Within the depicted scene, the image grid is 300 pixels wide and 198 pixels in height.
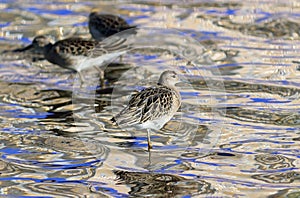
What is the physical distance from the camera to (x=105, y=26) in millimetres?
13984

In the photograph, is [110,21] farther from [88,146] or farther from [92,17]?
[88,146]

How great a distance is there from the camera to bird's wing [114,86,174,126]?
9.11m

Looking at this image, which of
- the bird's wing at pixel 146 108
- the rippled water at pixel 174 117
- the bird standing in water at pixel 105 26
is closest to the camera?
the rippled water at pixel 174 117

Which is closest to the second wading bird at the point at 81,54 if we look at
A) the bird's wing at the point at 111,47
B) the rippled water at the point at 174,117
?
the bird's wing at the point at 111,47

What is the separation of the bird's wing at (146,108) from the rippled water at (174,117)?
509 mm

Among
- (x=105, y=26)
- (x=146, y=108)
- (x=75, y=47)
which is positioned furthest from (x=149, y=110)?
(x=105, y=26)

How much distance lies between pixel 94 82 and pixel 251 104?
2939 millimetres

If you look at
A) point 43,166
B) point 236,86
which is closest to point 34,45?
point 236,86

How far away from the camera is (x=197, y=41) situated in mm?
14555

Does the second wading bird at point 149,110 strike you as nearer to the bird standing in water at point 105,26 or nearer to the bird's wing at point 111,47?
the bird's wing at point 111,47

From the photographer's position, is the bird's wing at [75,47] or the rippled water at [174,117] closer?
the rippled water at [174,117]

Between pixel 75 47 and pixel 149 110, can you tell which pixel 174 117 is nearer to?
pixel 149 110

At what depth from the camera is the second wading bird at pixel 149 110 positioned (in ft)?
29.9

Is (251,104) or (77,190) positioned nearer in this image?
(77,190)
